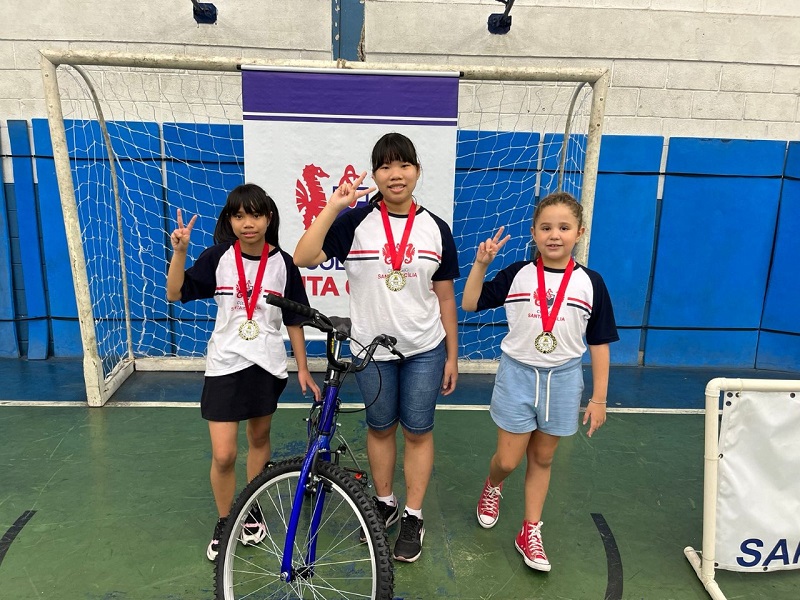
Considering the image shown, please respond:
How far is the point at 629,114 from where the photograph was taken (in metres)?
4.81

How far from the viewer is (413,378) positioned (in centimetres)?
231

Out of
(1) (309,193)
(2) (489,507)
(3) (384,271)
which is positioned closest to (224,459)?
(3) (384,271)

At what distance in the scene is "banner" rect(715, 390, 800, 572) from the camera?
87.0 inches

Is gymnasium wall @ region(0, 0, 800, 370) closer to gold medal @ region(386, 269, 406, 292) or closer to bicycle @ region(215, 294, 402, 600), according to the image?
gold medal @ region(386, 269, 406, 292)

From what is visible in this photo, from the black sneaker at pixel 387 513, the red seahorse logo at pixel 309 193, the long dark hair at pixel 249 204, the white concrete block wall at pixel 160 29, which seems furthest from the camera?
the white concrete block wall at pixel 160 29

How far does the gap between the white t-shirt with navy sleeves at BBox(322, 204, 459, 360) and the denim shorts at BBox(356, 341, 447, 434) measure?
0.22 feet

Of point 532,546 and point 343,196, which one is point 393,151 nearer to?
point 343,196

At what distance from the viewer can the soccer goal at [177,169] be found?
4535 millimetres

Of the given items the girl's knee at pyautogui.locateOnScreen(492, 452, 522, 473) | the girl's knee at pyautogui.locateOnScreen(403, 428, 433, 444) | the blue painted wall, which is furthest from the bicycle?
the blue painted wall

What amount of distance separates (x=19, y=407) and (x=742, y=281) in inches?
225

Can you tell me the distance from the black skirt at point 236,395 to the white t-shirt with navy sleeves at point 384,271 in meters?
0.42

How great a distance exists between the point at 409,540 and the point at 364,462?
839 millimetres

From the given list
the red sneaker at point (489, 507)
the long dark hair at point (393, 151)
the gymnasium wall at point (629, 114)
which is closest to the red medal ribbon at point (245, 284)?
the long dark hair at point (393, 151)

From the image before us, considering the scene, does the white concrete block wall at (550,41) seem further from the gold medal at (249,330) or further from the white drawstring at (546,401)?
the white drawstring at (546,401)
